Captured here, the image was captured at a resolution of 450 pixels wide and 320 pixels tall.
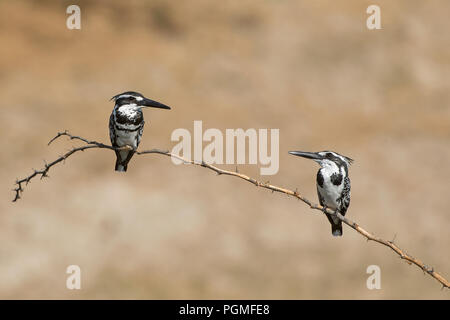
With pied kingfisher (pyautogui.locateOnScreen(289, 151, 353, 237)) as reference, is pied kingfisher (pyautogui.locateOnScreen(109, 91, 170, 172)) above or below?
above

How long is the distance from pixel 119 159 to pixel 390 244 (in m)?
3.39

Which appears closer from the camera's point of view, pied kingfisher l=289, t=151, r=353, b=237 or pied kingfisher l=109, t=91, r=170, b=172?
pied kingfisher l=109, t=91, r=170, b=172

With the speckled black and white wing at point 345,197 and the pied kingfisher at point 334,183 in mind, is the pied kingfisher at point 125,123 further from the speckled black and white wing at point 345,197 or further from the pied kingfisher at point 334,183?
the speckled black and white wing at point 345,197

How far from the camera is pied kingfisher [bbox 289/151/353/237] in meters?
4.92

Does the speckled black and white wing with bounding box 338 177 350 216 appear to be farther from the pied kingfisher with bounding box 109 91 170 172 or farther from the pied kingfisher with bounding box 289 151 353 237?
the pied kingfisher with bounding box 109 91 170 172

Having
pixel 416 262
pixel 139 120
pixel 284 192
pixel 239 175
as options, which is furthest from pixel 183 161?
pixel 139 120

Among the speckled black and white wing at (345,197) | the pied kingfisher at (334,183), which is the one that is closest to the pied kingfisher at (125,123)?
the pied kingfisher at (334,183)

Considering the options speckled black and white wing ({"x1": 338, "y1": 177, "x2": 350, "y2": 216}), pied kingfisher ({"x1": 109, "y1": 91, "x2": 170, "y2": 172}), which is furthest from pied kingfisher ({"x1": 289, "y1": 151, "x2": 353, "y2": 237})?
pied kingfisher ({"x1": 109, "y1": 91, "x2": 170, "y2": 172})

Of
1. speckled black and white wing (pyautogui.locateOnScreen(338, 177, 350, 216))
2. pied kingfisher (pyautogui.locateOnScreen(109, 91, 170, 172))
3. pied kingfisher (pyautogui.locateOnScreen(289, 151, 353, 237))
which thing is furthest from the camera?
speckled black and white wing (pyautogui.locateOnScreen(338, 177, 350, 216))

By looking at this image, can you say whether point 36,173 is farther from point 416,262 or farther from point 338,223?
point 338,223

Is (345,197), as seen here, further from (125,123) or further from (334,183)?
(125,123)

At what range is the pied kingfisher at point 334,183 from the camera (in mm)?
4918

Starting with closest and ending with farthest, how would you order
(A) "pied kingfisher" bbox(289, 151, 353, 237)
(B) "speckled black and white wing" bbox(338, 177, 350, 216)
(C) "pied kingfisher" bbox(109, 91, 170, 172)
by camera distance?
1. (C) "pied kingfisher" bbox(109, 91, 170, 172)
2. (A) "pied kingfisher" bbox(289, 151, 353, 237)
3. (B) "speckled black and white wing" bbox(338, 177, 350, 216)

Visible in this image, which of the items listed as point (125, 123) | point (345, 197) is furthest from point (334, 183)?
point (125, 123)
